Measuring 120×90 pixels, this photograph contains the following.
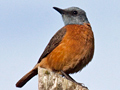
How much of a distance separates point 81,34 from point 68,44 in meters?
0.56

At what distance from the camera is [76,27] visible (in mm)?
9430

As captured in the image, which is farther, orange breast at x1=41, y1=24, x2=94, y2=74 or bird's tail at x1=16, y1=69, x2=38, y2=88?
bird's tail at x1=16, y1=69, x2=38, y2=88

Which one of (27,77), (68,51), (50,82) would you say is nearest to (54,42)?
(68,51)

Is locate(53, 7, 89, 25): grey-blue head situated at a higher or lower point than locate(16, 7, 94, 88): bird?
higher

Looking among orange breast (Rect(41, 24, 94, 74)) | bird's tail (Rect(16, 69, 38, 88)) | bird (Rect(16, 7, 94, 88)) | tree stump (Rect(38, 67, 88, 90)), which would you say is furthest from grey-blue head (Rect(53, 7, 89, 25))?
tree stump (Rect(38, 67, 88, 90))

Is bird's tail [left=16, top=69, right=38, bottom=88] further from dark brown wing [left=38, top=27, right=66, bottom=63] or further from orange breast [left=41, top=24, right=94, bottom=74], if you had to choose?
orange breast [left=41, top=24, right=94, bottom=74]

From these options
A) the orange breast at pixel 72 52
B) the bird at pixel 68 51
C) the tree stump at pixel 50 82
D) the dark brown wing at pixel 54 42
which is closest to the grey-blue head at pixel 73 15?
the bird at pixel 68 51

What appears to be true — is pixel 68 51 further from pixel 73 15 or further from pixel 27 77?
pixel 73 15

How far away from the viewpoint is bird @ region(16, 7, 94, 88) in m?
8.69

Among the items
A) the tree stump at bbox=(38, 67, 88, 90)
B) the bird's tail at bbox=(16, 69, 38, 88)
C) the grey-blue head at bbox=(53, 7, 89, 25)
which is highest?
the grey-blue head at bbox=(53, 7, 89, 25)

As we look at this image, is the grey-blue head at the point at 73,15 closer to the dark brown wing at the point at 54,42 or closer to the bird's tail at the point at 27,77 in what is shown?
the dark brown wing at the point at 54,42

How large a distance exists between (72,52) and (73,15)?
203cm

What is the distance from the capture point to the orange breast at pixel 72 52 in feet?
28.4

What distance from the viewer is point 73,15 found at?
33.6 ft
